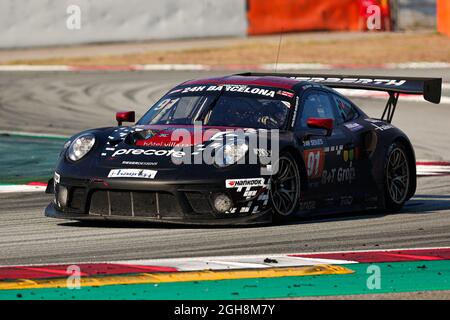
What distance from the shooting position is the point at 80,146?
10000 millimetres

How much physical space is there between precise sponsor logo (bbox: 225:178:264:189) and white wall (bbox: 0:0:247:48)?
22570mm

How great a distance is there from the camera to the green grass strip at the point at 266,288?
677 centimetres

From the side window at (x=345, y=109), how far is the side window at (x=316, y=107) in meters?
0.12

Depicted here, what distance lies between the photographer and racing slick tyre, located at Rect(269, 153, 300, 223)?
9703 millimetres

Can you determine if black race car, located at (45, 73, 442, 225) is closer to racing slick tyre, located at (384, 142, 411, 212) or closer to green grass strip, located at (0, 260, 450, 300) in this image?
racing slick tyre, located at (384, 142, 411, 212)

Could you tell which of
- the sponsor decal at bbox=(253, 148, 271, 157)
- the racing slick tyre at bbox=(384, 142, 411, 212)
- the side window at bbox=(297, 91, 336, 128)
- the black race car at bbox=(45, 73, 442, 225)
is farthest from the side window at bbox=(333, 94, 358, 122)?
the sponsor decal at bbox=(253, 148, 271, 157)

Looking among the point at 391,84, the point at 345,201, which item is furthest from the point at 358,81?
the point at 345,201

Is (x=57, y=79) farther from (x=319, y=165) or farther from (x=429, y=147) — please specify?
(x=319, y=165)

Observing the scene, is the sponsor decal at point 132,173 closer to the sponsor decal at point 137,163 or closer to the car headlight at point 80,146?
the sponsor decal at point 137,163

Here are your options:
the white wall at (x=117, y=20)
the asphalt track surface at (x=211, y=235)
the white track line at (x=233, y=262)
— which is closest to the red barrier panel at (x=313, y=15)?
the white wall at (x=117, y=20)

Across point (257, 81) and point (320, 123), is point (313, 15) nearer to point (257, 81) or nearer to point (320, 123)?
point (257, 81)

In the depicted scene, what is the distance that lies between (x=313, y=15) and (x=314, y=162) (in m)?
25.8

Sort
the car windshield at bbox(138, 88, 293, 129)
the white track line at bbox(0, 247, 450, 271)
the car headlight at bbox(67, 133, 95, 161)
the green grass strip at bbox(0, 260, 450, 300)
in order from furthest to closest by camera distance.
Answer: the car windshield at bbox(138, 88, 293, 129) < the car headlight at bbox(67, 133, 95, 161) < the white track line at bbox(0, 247, 450, 271) < the green grass strip at bbox(0, 260, 450, 300)

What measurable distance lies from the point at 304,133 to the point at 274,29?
24987 mm
